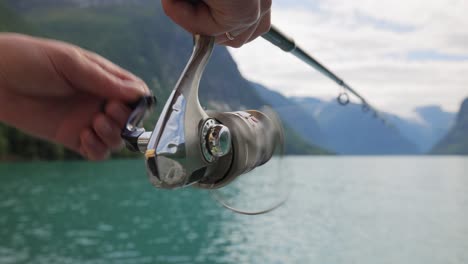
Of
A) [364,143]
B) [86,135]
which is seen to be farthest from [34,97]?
[364,143]

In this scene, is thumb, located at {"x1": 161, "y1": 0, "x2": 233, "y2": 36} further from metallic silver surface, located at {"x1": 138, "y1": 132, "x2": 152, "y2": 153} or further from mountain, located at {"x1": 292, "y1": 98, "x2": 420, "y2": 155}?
mountain, located at {"x1": 292, "y1": 98, "x2": 420, "y2": 155}

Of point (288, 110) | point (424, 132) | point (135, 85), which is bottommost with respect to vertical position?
point (424, 132)

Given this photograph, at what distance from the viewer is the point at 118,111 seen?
0.72 m

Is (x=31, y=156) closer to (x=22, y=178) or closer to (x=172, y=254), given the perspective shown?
(x=22, y=178)

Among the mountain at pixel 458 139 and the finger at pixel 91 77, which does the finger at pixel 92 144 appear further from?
the mountain at pixel 458 139

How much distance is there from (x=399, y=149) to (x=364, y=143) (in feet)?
66.7

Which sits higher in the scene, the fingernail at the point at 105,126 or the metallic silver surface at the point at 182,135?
Answer: the metallic silver surface at the point at 182,135

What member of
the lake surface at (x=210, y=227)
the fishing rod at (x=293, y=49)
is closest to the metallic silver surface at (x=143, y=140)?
the fishing rod at (x=293, y=49)

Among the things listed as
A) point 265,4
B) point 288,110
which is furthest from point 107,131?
point 288,110

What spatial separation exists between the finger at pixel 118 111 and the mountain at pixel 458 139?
14321cm

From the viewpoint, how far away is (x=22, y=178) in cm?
4766

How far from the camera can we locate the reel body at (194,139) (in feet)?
1.96

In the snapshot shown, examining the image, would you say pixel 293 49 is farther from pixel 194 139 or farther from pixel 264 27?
pixel 194 139

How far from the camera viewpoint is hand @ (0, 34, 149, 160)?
2.28 ft
